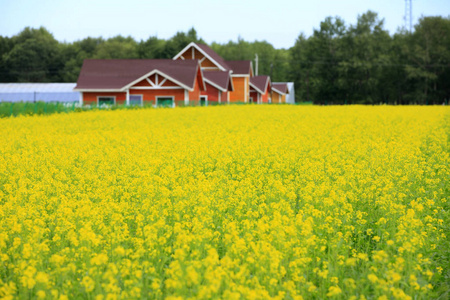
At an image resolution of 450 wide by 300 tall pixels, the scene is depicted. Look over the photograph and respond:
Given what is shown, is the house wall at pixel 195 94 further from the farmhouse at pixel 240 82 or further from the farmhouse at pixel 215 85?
the farmhouse at pixel 240 82

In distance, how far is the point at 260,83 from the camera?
69.9m

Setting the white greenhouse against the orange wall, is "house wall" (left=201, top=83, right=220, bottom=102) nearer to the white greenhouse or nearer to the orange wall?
the orange wall

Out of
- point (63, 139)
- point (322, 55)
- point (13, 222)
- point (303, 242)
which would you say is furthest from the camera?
point (322, 55)

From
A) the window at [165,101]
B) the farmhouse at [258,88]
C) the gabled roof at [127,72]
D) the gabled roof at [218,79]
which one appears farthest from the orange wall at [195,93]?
the farmhouse at [258,88]

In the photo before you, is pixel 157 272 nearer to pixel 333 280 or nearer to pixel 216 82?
pixel 333 280

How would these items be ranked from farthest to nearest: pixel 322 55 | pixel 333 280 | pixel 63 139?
pixel 322 55
pixel 63 139
pixel 333 280

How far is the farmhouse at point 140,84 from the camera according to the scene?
4250 centimetres

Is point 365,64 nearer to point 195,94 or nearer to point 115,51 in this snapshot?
point 195,94

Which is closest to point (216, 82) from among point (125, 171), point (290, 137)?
point (290, 137)

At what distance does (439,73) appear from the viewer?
234 ft

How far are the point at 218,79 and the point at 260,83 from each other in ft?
57.6

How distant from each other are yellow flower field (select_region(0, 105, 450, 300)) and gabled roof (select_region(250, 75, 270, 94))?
181 ft

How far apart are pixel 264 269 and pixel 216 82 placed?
49.1m

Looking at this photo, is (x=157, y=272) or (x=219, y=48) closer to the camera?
(x=157, y=272)
